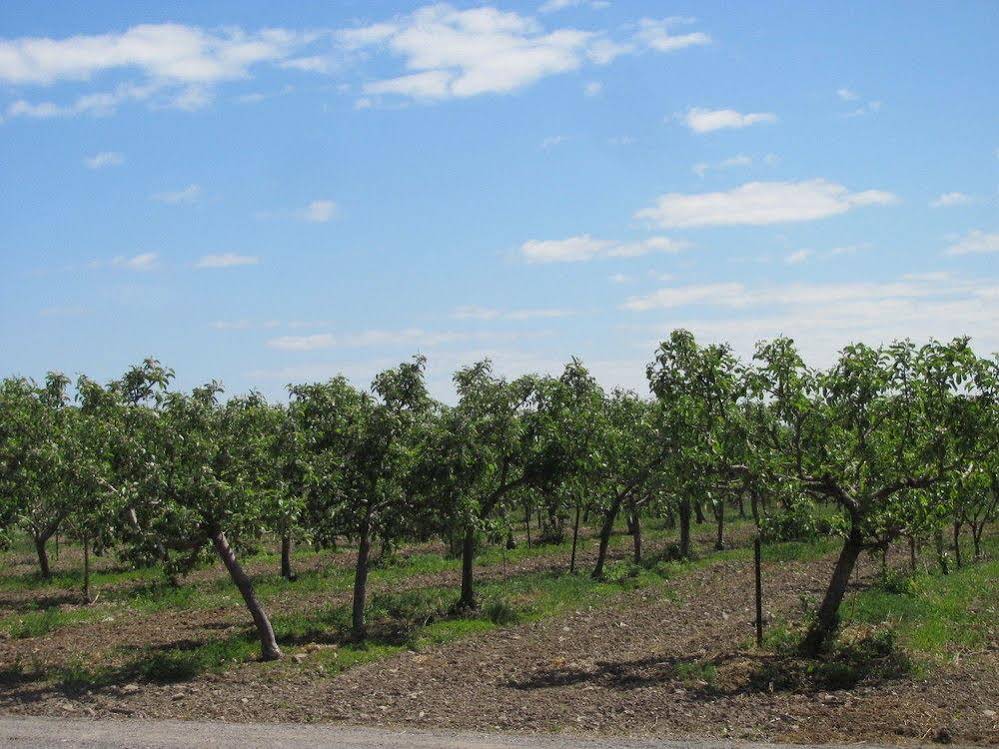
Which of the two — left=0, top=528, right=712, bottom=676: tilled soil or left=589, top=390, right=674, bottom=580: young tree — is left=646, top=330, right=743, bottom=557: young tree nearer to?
left=589, top=390, right=674, bottom=580: young tree

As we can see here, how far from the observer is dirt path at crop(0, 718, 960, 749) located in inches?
535

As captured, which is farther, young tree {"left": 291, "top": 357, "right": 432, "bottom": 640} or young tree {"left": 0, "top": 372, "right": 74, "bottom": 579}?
young tree {"left": 291, "top": 357, "right": 432, "bottom": 640}

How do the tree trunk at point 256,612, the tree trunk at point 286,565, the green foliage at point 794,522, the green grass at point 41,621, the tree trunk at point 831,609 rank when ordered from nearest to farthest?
the green foliage at point 794,522 < the tree trunk at point 831,609 < the tree trunk at point 256,612 < the green grass at point 41,621 < the tree trunk at point 286,565

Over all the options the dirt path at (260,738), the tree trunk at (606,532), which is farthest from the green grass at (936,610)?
the tree trunk at (606,532)

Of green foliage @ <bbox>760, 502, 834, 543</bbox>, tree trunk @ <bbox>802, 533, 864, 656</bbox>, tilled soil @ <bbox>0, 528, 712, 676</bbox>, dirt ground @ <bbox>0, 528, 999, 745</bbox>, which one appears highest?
green foliage @ <bbox>760, 502, 834, 543</bbox>

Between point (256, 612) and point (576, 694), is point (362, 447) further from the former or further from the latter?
point (576, 694)

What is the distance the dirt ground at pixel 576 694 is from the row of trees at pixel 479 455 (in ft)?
8.07

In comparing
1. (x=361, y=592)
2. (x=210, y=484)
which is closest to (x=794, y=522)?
(x=361, y=592)

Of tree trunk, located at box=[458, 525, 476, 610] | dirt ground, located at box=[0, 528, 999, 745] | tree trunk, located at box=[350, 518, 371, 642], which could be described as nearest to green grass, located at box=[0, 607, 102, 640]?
dirt ground, located at box=[0, 528, 999, 745]

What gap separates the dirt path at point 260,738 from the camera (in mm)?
13602

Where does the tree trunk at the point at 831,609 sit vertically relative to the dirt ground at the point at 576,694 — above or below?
above

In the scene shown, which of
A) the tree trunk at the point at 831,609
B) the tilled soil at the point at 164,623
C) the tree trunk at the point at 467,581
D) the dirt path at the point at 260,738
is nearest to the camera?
the dirt path at the point at 260,738

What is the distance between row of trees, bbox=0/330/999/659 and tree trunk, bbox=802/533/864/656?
4cm

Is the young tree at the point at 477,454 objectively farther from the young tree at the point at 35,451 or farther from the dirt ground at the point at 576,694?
the young tree at the point at 35,451
